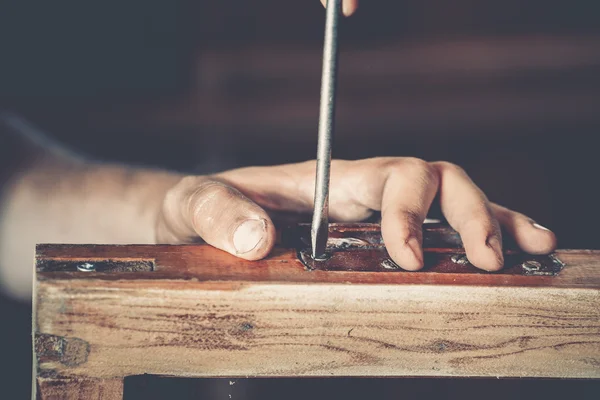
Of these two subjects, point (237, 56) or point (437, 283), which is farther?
point (237, 56)

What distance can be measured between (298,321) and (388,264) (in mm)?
119

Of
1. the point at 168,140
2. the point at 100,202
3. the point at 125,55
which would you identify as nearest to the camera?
the point at 100,202

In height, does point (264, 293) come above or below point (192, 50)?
below

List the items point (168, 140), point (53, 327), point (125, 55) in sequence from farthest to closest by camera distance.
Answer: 1. point (168, 140)
2. point (125, 55)
3. point (53, 327)

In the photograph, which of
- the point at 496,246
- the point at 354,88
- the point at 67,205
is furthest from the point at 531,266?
the point at 354,88

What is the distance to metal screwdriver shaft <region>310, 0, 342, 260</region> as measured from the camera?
23.7 inches

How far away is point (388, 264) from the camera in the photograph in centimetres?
67

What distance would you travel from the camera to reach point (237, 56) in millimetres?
2920

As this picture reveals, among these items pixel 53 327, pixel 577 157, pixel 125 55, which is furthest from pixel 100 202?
pixel 577 157

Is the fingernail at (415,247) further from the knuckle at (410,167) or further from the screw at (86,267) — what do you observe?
the screw at (86,267)

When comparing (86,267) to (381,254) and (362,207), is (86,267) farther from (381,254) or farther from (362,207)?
(362,207)

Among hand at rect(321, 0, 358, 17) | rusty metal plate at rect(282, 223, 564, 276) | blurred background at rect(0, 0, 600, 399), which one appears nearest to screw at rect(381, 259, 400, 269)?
rusty metal plate at rect(282, 223, 564, 276)

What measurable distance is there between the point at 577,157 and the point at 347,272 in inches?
107

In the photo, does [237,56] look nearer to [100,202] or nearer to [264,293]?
[100,202]
